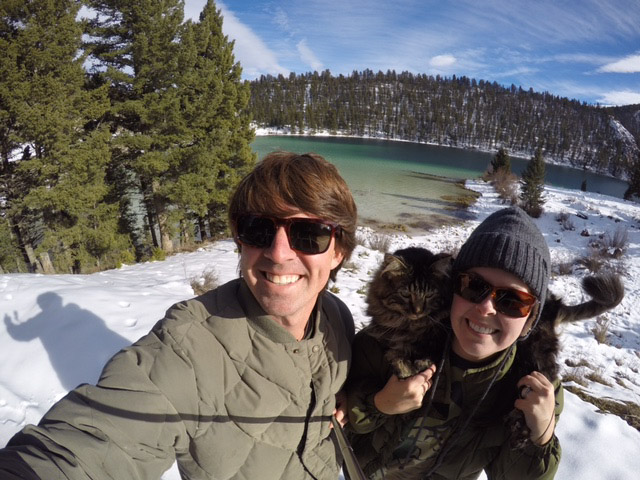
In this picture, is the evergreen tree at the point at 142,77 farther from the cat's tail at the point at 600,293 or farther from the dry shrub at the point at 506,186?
the dry shrub at the point at 506,186

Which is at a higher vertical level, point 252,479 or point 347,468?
point 252,479

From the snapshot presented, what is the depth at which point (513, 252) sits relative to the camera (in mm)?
1285

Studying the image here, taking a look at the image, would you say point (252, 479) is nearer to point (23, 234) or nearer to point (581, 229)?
point (23, 234)

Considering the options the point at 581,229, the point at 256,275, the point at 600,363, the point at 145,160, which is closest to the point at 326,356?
the point at 256,275

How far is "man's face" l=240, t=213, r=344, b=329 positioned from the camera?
1269 mm

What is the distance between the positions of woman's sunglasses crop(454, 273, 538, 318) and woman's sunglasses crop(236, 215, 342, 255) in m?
0.63

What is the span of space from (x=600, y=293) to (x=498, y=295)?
0.44m

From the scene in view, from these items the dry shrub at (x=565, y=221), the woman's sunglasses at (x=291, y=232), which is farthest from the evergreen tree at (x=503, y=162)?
the woman's sunglasses at (x=291, y=232)

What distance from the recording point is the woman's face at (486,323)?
4.19 ft

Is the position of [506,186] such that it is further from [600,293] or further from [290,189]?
[290,189]

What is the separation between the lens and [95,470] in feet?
3.01

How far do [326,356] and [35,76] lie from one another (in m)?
11.1

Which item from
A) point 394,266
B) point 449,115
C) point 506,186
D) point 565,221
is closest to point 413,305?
point 394,266

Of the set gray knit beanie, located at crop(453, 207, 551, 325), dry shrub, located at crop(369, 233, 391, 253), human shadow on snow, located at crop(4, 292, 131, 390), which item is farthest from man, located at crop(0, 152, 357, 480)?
dry shrub, located at crop(369, 233, 391, 253)
